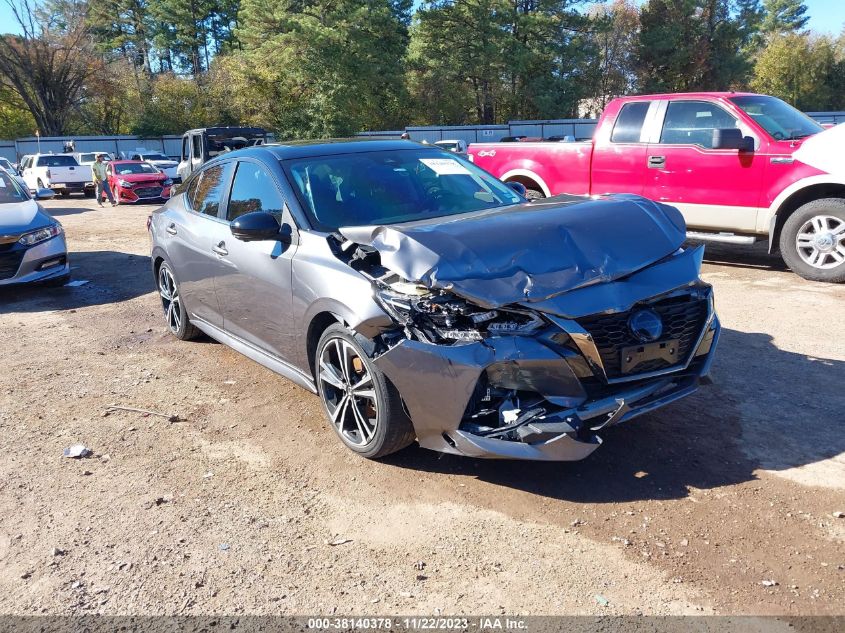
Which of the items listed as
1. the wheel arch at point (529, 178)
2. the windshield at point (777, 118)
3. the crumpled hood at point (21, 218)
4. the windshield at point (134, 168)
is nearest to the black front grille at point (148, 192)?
the windshield at point (134, 168)

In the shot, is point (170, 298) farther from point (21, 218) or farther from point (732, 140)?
point (732, 140)

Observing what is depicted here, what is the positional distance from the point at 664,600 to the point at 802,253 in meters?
6.23

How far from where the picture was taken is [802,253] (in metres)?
7.78

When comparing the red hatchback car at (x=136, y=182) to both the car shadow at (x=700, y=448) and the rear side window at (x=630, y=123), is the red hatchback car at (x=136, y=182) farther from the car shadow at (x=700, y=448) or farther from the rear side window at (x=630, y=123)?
the car shadow at (x=700, y=448)

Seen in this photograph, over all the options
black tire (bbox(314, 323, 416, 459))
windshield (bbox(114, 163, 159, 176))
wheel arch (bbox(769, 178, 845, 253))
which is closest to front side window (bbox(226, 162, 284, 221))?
black tire (bbox(314, 323, 416, 459))

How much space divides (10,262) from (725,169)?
847cm

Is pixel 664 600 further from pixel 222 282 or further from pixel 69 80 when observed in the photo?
pixel 69 80

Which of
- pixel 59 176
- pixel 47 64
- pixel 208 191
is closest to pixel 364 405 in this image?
pixel 208 191

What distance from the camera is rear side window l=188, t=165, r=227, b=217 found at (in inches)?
215

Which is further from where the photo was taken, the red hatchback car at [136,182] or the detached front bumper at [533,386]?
the red hatchback car at [136,182]

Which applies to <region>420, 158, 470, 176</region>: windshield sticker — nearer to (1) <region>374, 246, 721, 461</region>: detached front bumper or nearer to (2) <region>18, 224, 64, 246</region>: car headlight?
(1) <region>374, 246, 721, 461</region>: detached front bumper

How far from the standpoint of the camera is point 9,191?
9781mm

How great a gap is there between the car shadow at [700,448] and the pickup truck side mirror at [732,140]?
379 cm

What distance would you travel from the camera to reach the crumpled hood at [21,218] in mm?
8661
